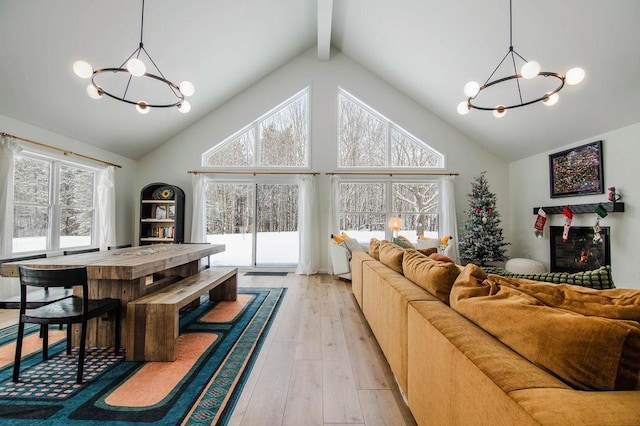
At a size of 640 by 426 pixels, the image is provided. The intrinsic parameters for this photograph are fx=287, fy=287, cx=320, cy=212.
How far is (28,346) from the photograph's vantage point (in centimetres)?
238

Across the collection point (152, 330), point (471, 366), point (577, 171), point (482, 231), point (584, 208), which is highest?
point (577, 171)

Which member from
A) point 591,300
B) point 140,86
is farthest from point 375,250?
point 140,86

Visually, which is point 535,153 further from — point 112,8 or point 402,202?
point 112,8

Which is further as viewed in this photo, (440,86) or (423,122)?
(423,122)

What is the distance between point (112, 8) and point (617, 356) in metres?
4.84

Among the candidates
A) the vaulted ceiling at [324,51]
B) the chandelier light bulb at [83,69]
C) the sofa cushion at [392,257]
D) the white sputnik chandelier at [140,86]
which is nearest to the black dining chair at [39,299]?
the chandelier light bulb at [83,69]

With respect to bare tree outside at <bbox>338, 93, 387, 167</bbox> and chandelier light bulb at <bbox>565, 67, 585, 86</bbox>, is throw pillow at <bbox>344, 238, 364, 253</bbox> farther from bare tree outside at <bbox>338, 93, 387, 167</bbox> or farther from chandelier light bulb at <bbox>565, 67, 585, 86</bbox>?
chandelier light bulb at <bbox>565, 67, 585, 86</bbox>

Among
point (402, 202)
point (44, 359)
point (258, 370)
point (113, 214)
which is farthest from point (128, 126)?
point (402, 202)

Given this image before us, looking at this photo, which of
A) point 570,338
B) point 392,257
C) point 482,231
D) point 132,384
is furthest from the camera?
point 482,231

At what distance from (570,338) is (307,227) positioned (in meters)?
5.06

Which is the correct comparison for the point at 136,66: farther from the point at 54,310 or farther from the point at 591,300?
the point at 591,300

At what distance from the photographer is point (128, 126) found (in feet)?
16.3

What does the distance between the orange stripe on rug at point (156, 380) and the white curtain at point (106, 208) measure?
3665mm

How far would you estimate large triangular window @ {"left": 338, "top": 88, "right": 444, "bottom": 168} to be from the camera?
618 cm
